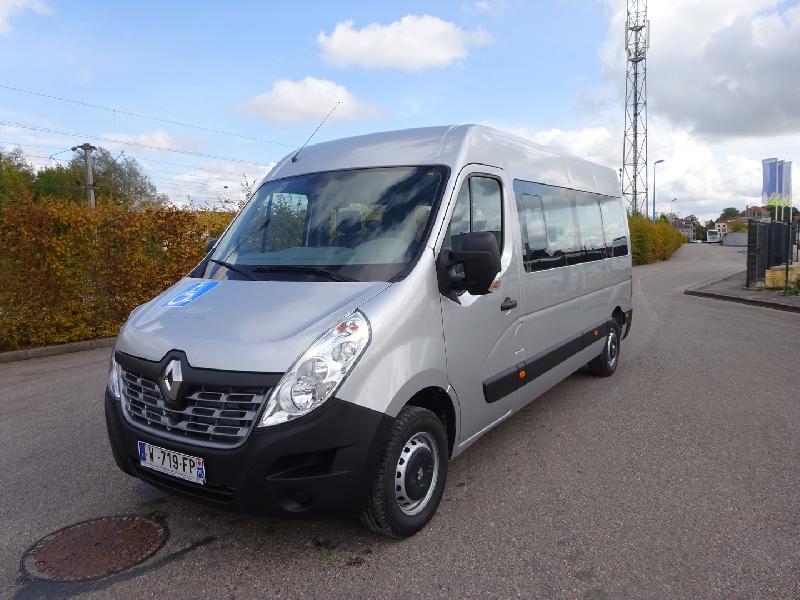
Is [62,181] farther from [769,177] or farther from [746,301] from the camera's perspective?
[746,301]

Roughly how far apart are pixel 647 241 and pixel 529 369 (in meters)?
34.0

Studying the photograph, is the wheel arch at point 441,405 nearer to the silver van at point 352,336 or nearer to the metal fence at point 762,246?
the silver van at point 352,336

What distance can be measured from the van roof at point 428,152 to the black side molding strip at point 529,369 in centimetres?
138

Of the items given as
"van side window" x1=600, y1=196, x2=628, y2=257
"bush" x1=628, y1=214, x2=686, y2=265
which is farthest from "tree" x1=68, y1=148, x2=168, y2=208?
"van side window" x1=600, y1=196, x2=628, y2=257

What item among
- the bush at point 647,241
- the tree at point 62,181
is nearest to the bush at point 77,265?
the bush at point 647,241

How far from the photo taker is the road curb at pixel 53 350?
8590mm

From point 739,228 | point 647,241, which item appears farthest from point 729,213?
point 647,241

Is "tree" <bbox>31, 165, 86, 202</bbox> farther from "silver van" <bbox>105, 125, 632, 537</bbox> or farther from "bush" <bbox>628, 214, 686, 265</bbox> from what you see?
"silver van" <bbox>105, 125, 632, 537</bbox>

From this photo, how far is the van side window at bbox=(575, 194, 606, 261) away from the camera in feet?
18.3

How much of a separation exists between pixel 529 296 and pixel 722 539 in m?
1.89

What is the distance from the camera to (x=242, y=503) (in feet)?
8.80

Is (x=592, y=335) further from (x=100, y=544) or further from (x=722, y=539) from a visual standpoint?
(x=100, y=544)

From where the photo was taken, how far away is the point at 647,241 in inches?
1383

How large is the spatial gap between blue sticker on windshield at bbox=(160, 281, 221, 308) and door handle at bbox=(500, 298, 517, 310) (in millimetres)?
1788
